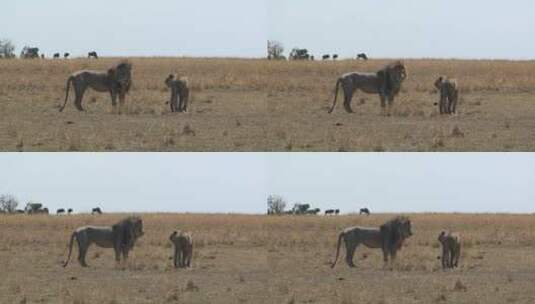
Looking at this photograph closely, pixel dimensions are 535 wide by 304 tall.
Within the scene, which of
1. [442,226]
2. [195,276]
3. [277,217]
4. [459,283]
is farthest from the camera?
[442,226]

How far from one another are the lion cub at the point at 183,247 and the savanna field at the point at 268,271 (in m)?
0.33

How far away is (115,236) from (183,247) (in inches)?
48.5

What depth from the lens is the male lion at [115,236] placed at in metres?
25.0

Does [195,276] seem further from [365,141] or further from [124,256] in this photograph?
[365,141]

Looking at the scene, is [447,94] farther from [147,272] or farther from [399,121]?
[147,272]

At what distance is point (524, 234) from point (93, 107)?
16207 millimetres

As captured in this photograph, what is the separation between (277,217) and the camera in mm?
29594

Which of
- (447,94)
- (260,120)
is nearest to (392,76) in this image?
(447,94)

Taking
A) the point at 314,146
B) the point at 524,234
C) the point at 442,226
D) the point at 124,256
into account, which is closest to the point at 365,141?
the point at 314,146

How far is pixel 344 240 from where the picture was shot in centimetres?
2433

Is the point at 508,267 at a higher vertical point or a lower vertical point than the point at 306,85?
lower

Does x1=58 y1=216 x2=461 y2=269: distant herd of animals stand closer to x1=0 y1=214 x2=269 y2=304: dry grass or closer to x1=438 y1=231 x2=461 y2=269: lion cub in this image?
x1=438 y1=231 x2=461 y2=269: lion cub

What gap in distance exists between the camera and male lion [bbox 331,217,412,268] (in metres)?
24.3

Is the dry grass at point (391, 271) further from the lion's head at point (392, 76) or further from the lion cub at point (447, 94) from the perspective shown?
the lion's head at point (392, 76)
